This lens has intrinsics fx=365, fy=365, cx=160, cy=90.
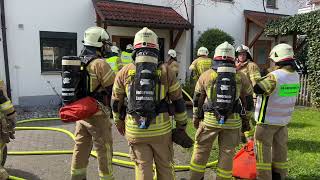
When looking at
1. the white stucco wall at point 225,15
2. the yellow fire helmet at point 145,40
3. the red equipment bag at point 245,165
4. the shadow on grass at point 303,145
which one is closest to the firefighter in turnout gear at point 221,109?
the red equipment bag at point 245,165

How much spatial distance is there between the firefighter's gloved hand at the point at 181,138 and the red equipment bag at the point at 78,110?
3.38 ft

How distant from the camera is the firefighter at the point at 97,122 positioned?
434 centimetres

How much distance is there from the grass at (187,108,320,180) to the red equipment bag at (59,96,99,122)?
256 centimetres

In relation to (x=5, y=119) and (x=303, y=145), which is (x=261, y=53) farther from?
(x=5, y=119)

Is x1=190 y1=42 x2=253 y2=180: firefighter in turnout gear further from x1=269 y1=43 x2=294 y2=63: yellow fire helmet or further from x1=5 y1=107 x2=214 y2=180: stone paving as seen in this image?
x1=5 y1=107 x2=214 y2=180: stone paving

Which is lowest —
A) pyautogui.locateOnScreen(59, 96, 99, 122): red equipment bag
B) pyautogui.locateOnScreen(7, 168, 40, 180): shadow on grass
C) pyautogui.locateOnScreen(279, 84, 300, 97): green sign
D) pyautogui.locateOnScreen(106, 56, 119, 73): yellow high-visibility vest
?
pyautogui.locateOnScreen(7, 168, 40, 180): shadow on grass

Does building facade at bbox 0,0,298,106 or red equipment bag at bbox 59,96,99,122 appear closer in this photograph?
red equipment bag at bbox 59,96,99,122

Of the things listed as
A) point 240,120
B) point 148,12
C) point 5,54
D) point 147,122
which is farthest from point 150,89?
point 148,12

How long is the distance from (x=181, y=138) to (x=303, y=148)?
12.5 ft

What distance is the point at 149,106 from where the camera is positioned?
354 centimetres

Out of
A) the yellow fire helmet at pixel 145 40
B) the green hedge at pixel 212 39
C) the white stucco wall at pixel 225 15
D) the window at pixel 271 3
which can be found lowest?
the yellow fire helmet at pixel 145 40

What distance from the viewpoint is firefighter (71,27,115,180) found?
171 inches

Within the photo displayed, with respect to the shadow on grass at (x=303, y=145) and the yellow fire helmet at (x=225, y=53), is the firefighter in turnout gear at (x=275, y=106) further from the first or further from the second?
the shadow on grass at (x=303, y=145)

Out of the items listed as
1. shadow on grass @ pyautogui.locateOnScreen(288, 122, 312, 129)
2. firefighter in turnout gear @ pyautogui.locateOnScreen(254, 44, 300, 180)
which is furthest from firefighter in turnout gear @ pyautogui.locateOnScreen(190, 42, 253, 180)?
shadow on grass @ pyautogui.locateOnScreen(288, 122, 312, 129)
